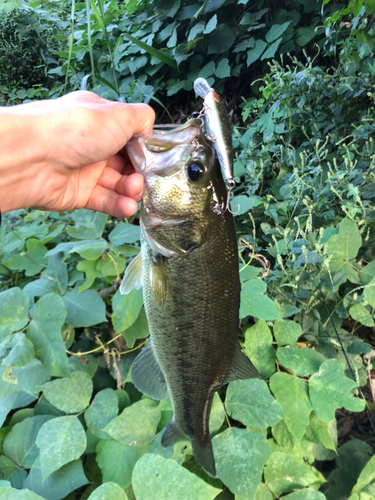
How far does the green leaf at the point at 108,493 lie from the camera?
3.11 feet

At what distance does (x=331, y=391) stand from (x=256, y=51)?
2940mm

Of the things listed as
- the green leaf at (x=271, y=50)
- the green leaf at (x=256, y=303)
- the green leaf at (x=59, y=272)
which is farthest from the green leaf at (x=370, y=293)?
the green leaf at (x=271, y=50)

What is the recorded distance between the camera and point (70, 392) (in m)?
1.30

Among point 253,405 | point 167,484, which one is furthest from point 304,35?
point 167,484

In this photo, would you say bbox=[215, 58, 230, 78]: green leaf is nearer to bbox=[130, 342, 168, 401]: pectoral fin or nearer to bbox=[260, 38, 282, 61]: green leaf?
bbox=[260, 38, 282, 61]: green leaf

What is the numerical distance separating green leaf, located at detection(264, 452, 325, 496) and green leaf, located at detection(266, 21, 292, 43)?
3.21 metres

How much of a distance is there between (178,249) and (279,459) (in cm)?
99

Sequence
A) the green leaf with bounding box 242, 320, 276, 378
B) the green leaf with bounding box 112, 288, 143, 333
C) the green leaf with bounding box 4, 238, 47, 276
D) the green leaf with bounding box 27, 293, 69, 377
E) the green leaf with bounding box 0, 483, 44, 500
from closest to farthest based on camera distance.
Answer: the green leaf with bounding box 0, 483, 44, 500 < the green leaf with bounding box 27, 293, 69, 377 < the green leaf with bounding box 112, 288, 143, 333 < the green leaf with bounding box 242, 320, 276, 378 < the green leaf with bounding box 4, 238, 47, 276

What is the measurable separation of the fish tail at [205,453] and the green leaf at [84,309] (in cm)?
61

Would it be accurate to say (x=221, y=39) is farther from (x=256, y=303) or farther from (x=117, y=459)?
(x=117, y=459)

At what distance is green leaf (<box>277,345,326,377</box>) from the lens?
1.28m

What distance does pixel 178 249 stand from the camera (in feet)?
3.36

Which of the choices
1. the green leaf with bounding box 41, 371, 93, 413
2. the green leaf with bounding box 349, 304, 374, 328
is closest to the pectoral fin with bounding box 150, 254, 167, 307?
the green leaf with bounding box 41, 371, 93, 413

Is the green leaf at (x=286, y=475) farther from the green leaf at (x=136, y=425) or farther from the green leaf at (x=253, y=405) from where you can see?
the green leaf at (x=136, y=425)
